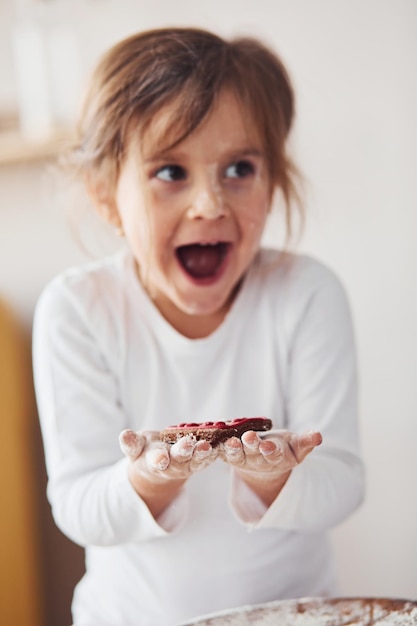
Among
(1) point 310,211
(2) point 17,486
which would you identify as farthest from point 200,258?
(2) point 17,486

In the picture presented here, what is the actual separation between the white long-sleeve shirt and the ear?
0.06m

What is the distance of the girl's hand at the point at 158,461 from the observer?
63cm

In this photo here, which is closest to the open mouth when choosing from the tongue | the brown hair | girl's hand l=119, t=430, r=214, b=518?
the tongue

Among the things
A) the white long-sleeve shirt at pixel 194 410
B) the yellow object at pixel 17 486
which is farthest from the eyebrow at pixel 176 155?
the yellow object at pixel 17 486

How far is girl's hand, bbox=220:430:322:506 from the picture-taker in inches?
25.0

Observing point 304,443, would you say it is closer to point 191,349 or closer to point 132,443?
point 132,443

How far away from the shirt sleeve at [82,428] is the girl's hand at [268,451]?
0.42ft

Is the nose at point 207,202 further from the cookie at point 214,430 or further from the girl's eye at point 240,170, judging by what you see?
the cookie at point 214,430

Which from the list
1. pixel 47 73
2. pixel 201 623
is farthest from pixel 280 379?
pixel 47 73

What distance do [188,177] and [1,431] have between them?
0.56 metres

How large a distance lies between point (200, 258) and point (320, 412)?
0.68 ft

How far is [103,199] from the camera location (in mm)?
891

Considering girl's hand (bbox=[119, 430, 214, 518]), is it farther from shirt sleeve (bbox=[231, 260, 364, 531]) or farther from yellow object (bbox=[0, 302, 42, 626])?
yellow object (bbox=[0, 302, 42, 626])

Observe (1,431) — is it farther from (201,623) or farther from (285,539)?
(201,623)
